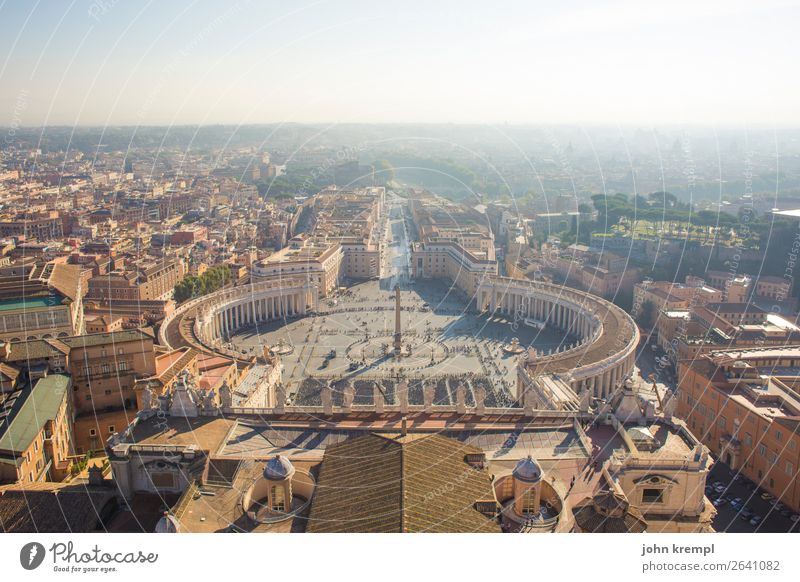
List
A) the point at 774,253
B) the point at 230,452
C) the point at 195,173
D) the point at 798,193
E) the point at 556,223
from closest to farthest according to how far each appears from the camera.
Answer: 1. the point at 230,452
2. the point at 774,253
3. the point at 556,223
4. the point at 798,193
5. the point at 195,173

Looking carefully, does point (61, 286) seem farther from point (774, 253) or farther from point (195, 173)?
point (195, 173)

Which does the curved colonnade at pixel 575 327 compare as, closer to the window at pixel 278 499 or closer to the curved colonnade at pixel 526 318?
the curved colonnade at pixel 526 318

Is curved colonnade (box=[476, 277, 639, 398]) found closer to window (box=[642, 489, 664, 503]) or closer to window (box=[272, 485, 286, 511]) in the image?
window (box=[642, 489, 664, 503])

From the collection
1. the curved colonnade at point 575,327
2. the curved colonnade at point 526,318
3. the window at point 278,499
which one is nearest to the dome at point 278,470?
the window at point 278,499

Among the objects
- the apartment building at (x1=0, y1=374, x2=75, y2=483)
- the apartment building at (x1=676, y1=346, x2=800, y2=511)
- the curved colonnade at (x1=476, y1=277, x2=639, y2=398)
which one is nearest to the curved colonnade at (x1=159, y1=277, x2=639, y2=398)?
the curved colonnade at (x1=476, y1=277, x2=639, y2=398)
